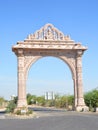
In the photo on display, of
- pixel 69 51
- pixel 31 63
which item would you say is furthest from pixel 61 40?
pixel 31 63

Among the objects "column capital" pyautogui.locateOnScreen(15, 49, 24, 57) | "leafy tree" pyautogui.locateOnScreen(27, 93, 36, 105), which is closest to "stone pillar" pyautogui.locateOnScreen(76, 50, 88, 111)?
"column capital" pyautogui.locateOnScreen(15, 49, 24, 57)

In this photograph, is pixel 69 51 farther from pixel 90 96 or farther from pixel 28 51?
pixel 90 96

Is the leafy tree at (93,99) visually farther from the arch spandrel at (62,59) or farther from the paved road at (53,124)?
the paved road at (53,124)

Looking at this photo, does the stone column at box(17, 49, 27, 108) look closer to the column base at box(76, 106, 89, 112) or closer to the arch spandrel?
the arch spandrel

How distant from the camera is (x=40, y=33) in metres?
35.1

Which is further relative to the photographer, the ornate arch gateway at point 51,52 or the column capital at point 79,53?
the column capital at point 79,53

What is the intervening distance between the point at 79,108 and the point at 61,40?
688 cm

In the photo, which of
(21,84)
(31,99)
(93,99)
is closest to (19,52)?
(21,84)

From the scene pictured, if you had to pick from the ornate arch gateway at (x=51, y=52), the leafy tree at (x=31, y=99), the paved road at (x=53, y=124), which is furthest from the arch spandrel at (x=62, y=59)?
the leafy tree at (x=31, y=99)

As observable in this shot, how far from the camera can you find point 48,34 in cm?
3519

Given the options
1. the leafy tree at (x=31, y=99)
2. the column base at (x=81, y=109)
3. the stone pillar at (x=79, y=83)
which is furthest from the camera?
the leafy tree at (x=31, y=99)

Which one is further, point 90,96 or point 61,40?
point 90,96

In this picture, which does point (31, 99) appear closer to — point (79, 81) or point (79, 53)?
point (79, 81)

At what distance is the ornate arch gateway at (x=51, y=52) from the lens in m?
34.4
